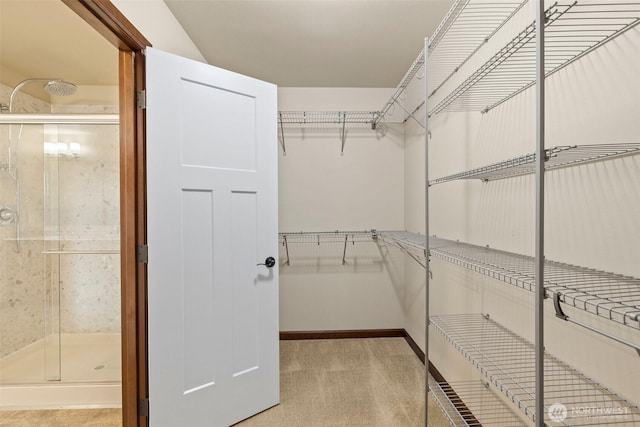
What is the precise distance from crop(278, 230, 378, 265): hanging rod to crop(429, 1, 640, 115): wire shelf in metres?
1.54

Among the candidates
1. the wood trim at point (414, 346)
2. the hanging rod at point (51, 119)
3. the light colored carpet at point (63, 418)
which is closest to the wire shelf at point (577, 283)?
the wood trim at point (414, 346)

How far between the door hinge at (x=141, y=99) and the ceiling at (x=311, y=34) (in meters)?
0.66

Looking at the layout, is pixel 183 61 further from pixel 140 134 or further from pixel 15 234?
pixel 15 234

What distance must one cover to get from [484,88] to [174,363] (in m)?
2.16

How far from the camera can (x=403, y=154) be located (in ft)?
10.6

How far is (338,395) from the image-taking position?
2.21m

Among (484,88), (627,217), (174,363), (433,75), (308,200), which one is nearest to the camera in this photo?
(627,217)

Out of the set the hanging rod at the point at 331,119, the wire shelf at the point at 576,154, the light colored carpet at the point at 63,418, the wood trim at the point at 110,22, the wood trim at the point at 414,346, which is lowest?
the light colored carpet at the point at 63,418

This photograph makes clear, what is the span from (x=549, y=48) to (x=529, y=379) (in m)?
1.26

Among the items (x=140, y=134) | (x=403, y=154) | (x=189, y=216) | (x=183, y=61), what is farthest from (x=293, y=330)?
(x=183, y=61)

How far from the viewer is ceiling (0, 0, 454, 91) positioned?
189 cm

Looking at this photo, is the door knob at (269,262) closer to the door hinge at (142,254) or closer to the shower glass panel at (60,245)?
the door hinge at (142,254)

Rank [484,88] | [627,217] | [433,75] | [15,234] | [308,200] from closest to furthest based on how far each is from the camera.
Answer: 1. [627,217]
2. [484,88]
3. [433,75]
4. [15,234]
5. [308,200]

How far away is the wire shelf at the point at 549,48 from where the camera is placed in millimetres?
930
